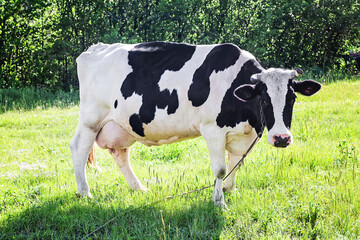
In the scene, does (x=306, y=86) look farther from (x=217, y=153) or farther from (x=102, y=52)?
(x=102, y=52)

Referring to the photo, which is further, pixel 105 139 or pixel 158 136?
pixel 105 139

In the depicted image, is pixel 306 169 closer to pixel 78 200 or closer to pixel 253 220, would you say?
pixel 253 220

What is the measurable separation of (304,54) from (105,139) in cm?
1405

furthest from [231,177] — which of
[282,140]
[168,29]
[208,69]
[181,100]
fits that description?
[168,29]

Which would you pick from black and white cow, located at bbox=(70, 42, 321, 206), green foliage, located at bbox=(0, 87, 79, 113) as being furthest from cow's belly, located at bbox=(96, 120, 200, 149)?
green foliage, located at bbox=(0, 87, 79, 113)

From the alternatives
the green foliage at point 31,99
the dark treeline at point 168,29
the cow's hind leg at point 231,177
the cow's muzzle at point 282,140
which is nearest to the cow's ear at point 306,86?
the cow's muzzle at point 282,140

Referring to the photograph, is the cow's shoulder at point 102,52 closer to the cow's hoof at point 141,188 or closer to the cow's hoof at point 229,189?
the cow's hoof at point 141,188

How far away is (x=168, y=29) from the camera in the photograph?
56.9 feet

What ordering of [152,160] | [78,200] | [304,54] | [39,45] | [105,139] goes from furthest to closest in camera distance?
[304,54] → [39,45] → [152,160] → [105,139] → [78,200]

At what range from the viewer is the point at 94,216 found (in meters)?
5.41

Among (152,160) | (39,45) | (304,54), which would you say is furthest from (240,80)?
(304,54)

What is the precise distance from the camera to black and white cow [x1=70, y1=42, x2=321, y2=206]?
5.10m

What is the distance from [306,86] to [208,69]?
1172mm

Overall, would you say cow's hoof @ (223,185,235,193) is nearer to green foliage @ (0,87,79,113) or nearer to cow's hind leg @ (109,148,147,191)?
cow's hind leg @ (109,148,147,191)
